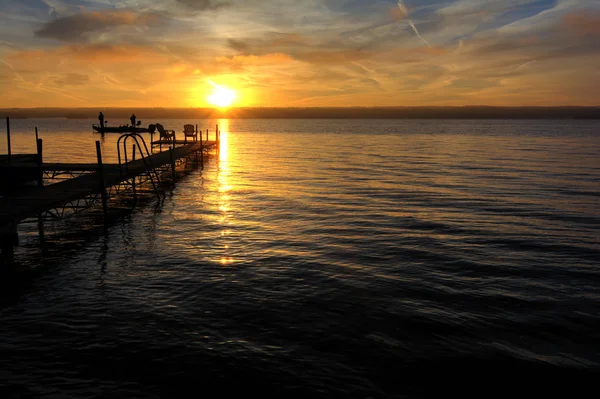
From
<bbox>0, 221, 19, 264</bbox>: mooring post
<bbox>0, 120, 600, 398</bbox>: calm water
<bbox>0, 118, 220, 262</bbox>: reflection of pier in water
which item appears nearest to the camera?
<bbox>0, 120, 600, 398</bbox>: calm water

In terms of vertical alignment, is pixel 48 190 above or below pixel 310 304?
above

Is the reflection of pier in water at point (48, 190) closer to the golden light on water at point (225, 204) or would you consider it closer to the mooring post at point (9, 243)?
the mooring post at point (9, 243)

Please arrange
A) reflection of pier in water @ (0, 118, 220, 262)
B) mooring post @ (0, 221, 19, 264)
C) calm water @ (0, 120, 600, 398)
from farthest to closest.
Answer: reflection of pier in water @ (0, 118, 220, 262) → mooring post @ (0, 221, 19, 264) → calm water @ (0, 120, 600, 398)

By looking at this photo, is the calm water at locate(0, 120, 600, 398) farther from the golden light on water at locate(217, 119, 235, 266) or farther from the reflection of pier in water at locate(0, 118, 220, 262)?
the reflection of pier in water at locate(0, 118, 220, 262)

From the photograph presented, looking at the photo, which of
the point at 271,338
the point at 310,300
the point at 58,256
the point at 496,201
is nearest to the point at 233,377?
the point at 271,338

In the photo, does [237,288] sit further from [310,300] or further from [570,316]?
[570,316]

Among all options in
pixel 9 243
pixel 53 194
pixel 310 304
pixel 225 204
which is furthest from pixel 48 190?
pixel 310 304

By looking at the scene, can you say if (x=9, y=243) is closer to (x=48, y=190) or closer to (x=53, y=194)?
(x=53, y=194)

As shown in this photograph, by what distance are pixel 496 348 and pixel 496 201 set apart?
18891mm

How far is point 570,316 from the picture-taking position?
37.1 ft

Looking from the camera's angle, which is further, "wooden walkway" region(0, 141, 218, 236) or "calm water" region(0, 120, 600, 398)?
"wooden walkway" region(0, 141, 218, 236)

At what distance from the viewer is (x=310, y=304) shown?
11.9 m

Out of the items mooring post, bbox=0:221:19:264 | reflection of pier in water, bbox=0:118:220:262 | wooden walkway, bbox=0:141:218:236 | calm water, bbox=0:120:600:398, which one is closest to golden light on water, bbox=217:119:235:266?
calm water, bbox=0:120:600:398

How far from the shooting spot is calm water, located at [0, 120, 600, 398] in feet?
Answer: 28.2
